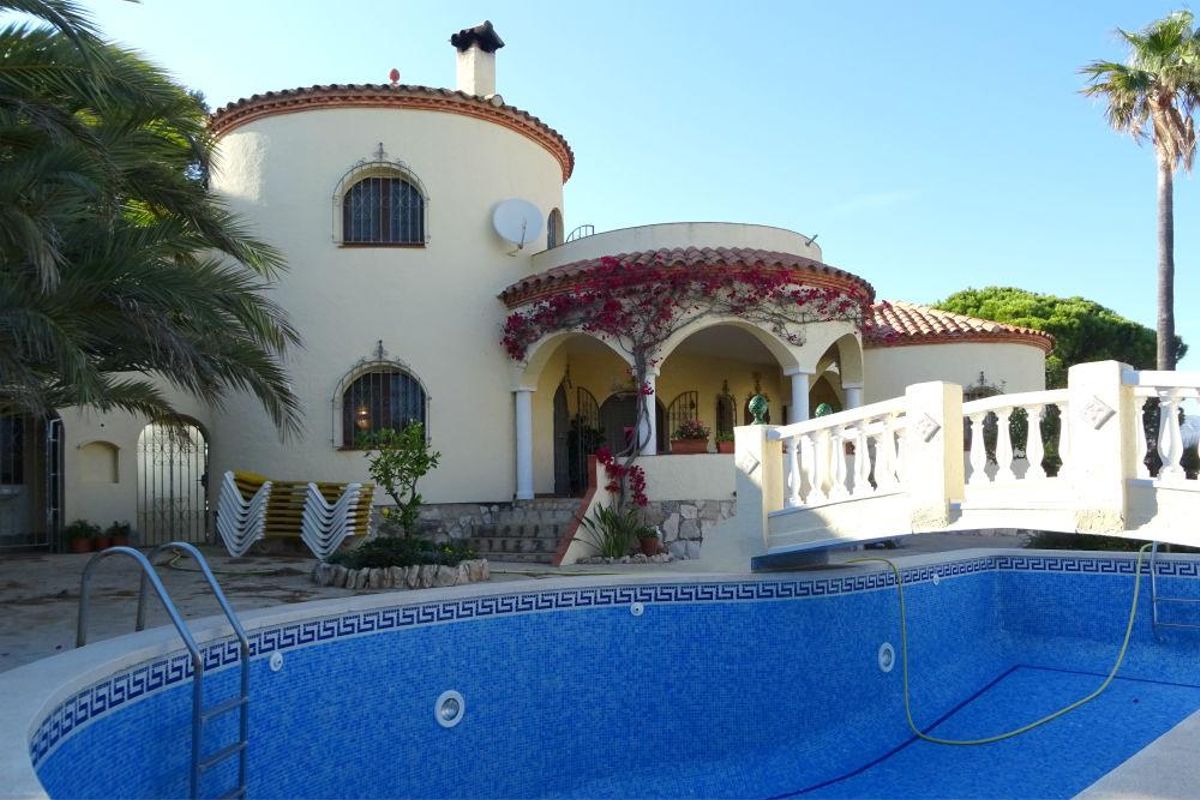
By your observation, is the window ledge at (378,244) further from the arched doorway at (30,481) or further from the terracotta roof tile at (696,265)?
the arched doorway at (30,481)

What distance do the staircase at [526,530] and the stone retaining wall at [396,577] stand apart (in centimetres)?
318

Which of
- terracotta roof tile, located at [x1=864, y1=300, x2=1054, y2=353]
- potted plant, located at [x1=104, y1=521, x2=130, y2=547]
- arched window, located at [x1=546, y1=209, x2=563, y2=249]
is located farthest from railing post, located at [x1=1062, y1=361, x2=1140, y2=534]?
potted plant, located at [x1=104, y1=521, x2=130, y2=547]

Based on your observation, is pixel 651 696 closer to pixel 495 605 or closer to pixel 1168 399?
pixel 495 605

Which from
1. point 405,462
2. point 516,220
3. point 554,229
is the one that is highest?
point 554,229

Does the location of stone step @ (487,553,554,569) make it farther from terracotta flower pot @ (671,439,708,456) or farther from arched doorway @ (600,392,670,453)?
arched doorway @ (600,392,670,453)

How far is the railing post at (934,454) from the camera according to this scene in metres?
7.43

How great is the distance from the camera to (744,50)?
41.6 feet

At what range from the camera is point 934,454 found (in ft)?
24.5

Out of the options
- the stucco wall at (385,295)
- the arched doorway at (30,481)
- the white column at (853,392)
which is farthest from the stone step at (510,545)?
the arched doorway at (30,481)

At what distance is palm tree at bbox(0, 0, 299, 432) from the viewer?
728 centimetres

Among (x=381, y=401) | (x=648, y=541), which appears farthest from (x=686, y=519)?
(x=381, y=401)

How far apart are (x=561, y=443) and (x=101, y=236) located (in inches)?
429

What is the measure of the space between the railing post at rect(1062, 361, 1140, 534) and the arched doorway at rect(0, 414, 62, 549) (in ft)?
50.3

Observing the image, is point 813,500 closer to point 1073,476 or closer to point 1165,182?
point 1073,476
